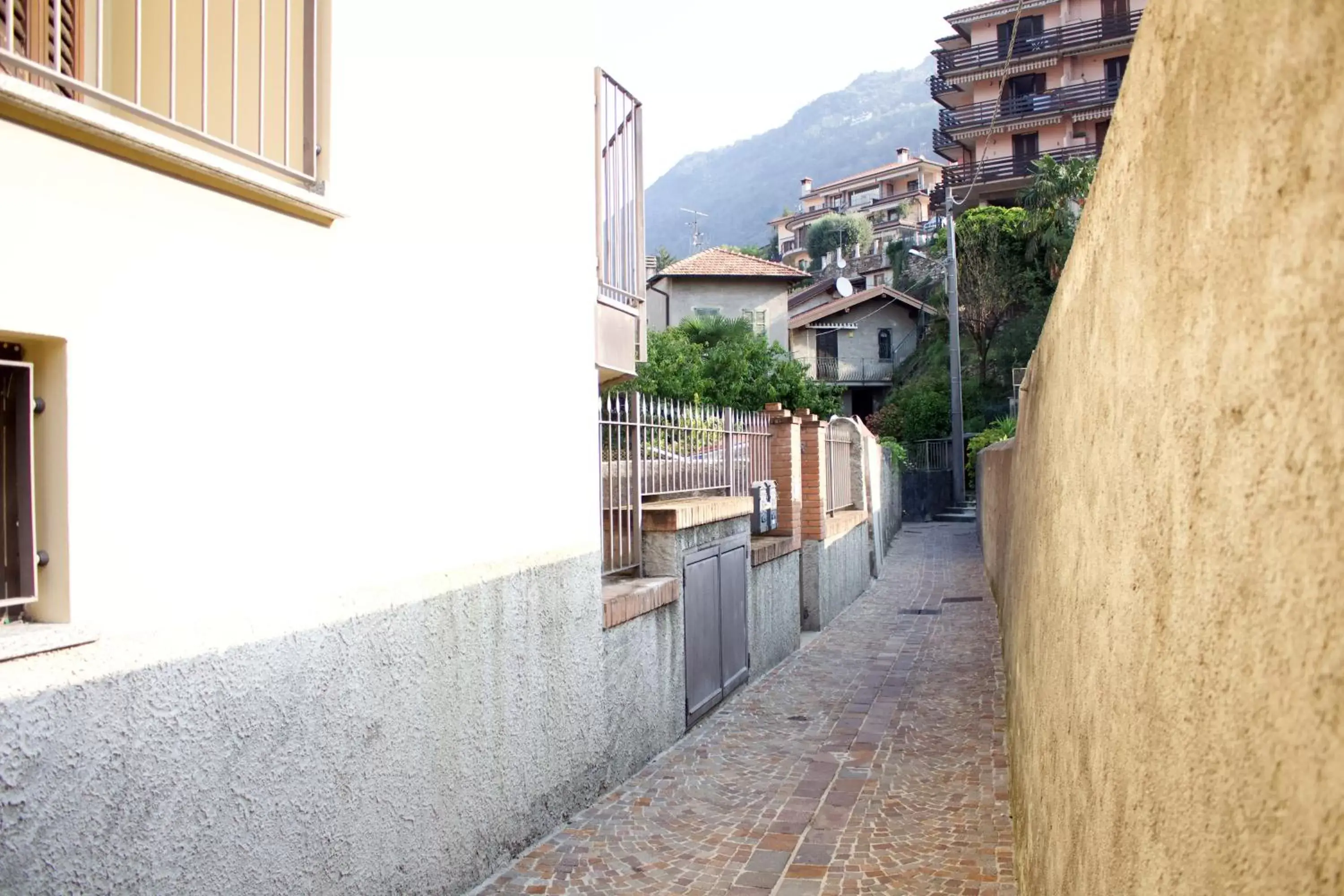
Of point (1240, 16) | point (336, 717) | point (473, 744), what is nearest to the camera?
point (1240, 16)

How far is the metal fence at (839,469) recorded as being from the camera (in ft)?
50.0

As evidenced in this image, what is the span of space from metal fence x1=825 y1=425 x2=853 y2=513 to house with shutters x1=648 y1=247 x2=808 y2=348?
27.1 m

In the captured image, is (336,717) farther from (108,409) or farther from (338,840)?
(108,409)

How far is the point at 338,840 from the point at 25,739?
155 cm

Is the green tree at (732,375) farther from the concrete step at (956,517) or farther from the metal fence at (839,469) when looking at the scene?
the metal fence at (839,469)

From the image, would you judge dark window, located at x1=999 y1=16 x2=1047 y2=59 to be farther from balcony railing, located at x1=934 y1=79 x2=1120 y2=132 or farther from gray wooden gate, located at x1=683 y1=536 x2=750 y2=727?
gray wooden gate, located at x1=683 y1=536 x2=750 y2=727

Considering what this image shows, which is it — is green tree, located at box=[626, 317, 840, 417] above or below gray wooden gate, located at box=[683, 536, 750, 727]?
above

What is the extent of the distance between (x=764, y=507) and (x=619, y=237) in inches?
174

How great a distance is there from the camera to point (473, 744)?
206 inches

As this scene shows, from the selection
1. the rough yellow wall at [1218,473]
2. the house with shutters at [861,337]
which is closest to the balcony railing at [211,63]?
the rough yellow wall at [1218,473]

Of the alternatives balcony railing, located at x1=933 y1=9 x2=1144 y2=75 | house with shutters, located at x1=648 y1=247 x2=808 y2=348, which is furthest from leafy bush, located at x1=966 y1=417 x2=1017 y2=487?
balcony railing, located at x1=933 y1=9 x2=1144 y2=75

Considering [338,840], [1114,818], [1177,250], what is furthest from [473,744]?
[1177,250]

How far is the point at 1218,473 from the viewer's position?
1609mm

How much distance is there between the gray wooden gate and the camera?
27.7 ft
